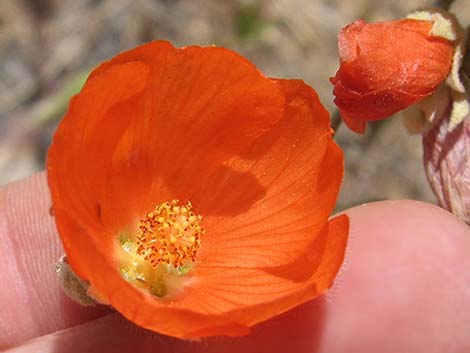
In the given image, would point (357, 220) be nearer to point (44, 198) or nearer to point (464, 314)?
point (464, 314)

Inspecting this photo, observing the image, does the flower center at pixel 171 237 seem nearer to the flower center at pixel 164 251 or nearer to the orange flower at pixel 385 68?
the flower center at pixel 164 251

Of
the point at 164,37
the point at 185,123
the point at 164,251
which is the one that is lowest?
the point at 164,37

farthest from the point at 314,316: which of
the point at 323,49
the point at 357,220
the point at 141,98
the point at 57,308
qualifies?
the point at 323,49

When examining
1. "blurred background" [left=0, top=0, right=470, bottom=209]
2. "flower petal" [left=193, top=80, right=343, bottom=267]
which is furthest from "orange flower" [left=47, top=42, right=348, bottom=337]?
"blurred background" [left=0, top=0, right=470, bottom=209]

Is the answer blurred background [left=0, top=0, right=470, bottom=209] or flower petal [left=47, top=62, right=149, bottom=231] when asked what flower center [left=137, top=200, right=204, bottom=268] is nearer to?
flower petal [left=47, top=62, right=149, bottom=231]

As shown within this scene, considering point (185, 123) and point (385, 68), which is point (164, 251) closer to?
point (185, 123)

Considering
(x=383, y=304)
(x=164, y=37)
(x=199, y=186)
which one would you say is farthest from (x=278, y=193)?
(x=164, y=37)
